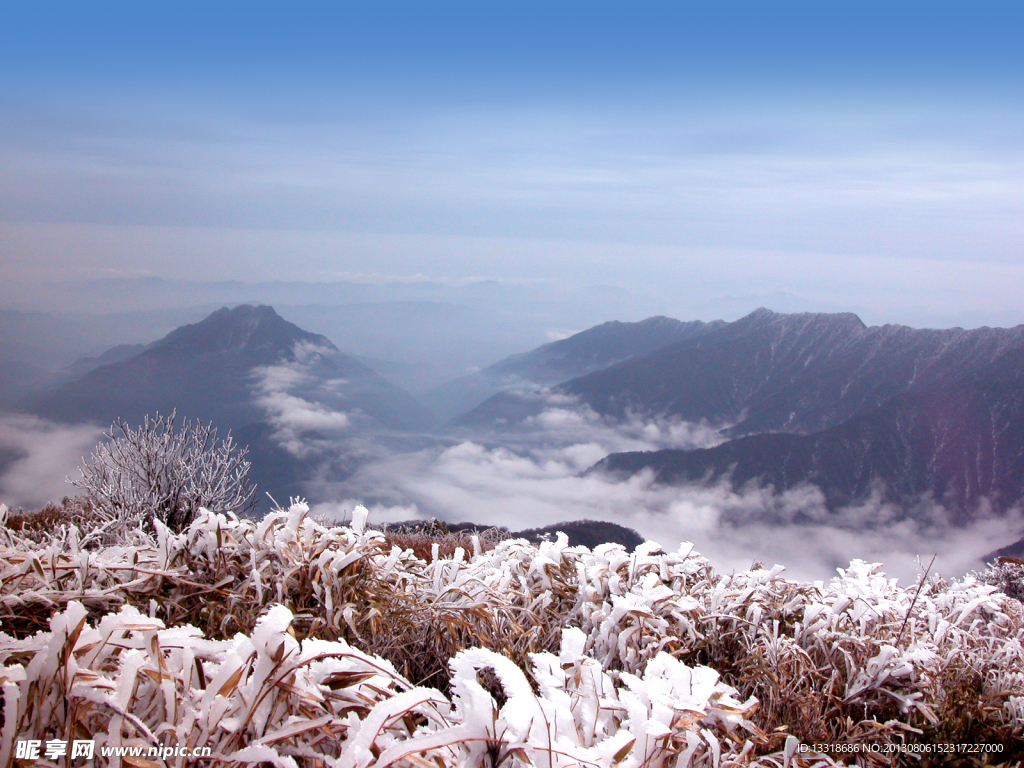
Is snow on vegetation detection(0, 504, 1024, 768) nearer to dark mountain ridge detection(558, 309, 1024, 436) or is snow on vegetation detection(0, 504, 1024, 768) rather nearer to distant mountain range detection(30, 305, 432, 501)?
distant mountain range detection(30, 305, 432, 501)

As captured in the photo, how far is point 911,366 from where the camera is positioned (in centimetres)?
16838

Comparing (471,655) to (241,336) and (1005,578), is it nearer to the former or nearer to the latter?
(1005,578)

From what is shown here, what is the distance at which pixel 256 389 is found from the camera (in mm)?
151125

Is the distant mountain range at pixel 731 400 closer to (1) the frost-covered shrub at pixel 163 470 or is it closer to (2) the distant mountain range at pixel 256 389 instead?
(2) the distant mountain range at pixel 256 389

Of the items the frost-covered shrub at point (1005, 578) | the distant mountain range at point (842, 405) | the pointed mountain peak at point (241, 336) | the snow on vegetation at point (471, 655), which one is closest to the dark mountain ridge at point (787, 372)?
the distant mountain range at point (842, 405)

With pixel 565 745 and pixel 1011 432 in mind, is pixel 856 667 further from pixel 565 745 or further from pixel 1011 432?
pixel 1011 432

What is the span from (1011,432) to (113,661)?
164m

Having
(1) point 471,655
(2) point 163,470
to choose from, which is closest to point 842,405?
(2) point 163,470

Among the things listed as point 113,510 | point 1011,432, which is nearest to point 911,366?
point 1011,432

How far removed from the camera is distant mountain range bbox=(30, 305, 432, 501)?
420 feet

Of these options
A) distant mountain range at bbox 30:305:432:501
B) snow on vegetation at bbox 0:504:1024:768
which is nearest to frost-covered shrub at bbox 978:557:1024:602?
snow on vegetation at bbox 0:504:1024:768

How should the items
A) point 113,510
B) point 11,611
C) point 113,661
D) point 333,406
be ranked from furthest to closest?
1. point 333,406
2. point 113,510
3. point 11,611
4. point 113,661

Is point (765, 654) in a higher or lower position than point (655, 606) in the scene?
lower

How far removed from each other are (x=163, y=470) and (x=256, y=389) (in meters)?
153
